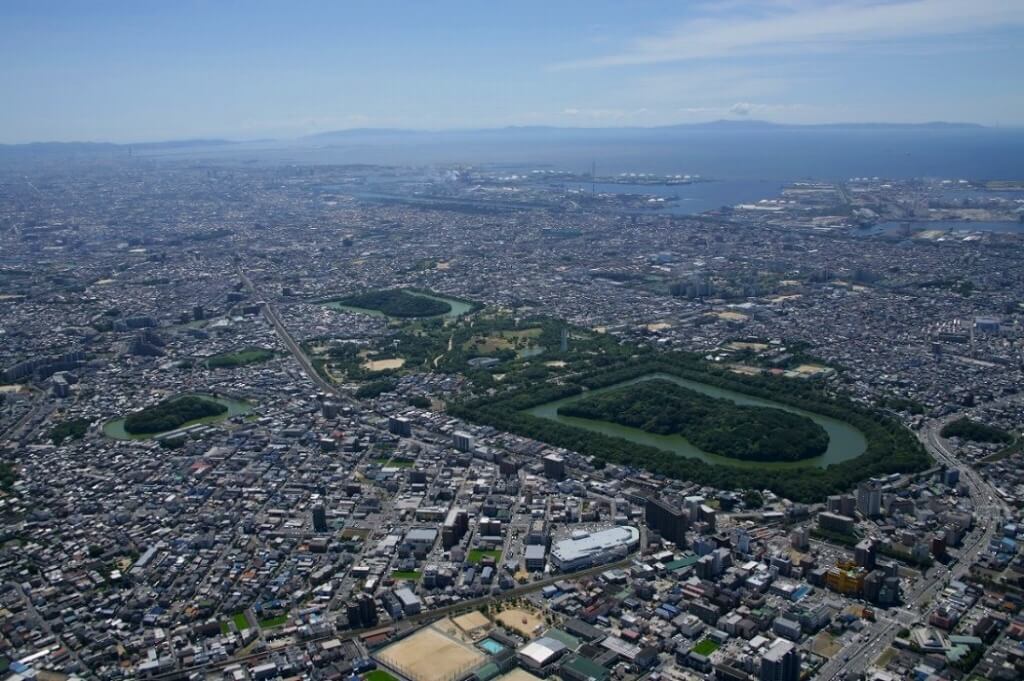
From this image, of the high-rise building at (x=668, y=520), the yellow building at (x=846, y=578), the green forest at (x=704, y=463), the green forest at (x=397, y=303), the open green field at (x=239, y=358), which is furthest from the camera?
the green forest at (x=397, y=303)

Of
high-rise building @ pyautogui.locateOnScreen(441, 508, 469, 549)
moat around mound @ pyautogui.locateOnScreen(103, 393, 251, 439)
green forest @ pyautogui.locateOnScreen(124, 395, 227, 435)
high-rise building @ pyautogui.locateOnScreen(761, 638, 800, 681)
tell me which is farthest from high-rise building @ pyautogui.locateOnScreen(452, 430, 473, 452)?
high-rise building @ pyautogui.locateOnScreen(761, 638, 800, 681)

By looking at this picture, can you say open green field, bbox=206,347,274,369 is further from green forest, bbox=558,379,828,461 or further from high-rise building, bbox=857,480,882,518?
high-rise building, bbox=857,480,882,518

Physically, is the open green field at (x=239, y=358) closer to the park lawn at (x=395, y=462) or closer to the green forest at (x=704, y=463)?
the green forest at (x=704, y=463)

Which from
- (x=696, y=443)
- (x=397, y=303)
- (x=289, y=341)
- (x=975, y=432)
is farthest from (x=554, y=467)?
(x=397, y=303)

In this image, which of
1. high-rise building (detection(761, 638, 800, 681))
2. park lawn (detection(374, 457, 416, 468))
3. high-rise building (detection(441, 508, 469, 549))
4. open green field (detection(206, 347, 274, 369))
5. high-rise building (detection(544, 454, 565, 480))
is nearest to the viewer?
high-rise building (detection(761, 638, 800, 681))

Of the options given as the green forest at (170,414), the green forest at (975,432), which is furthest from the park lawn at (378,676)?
the green forest at (975,432)

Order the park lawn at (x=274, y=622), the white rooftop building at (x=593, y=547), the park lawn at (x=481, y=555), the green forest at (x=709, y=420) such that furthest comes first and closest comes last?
the green forest at (x=709, y=420)
the park lawn at (x=481, y=555)
the white rooftop building at (x=593, y=547)
the park lawn at (x=274, y=622)
